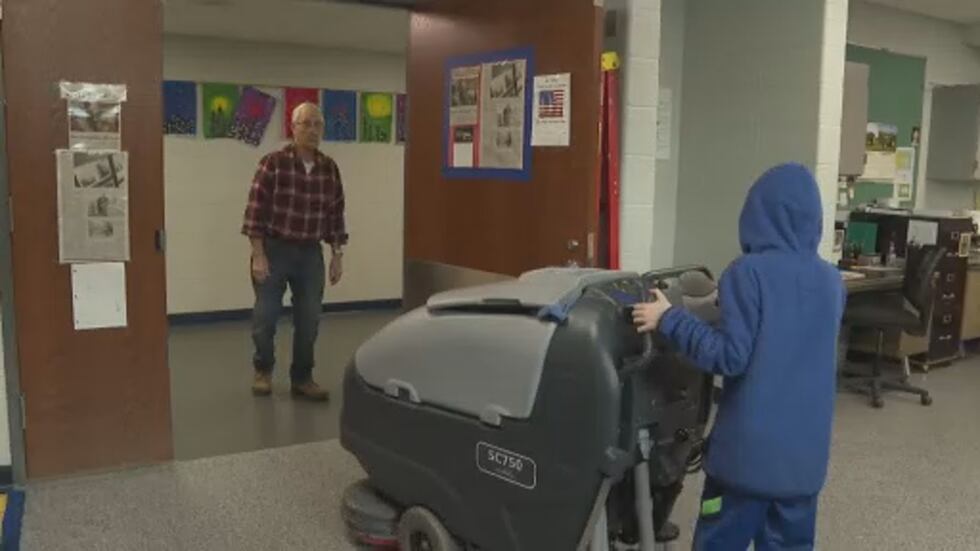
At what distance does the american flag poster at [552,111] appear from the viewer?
122 inches

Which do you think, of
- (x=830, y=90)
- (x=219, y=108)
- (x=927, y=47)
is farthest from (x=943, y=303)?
(x=219, y=108)

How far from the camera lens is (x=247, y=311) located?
6.72 metres

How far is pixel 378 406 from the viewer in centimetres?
243

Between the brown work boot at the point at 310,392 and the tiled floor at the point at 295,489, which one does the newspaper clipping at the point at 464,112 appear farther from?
the brown work boot at the point at 310,392

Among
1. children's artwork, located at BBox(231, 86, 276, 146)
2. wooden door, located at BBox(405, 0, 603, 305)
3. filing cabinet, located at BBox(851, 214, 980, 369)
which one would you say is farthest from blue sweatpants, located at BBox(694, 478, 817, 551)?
children's artwork, located at BBox(231, 86, 276, 146)

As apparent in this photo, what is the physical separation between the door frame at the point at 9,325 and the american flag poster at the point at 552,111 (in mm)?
1869

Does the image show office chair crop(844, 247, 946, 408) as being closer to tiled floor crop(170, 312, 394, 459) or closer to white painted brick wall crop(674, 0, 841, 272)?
white painted brick wall crop(674, 0, 841, 272)

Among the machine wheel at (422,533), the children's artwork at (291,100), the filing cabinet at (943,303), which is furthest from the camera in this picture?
the children's artwork at (291,100)

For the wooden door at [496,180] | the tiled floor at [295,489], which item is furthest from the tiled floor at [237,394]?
the wooden door at [496,180]

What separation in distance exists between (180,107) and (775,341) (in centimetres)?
532

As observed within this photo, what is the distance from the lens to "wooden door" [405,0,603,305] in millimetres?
3051

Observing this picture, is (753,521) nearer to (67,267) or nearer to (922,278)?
(67,267)

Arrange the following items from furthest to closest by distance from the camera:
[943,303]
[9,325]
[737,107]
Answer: [943,303]
[737,107]
[9,325]

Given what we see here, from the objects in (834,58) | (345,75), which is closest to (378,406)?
(834,58)
